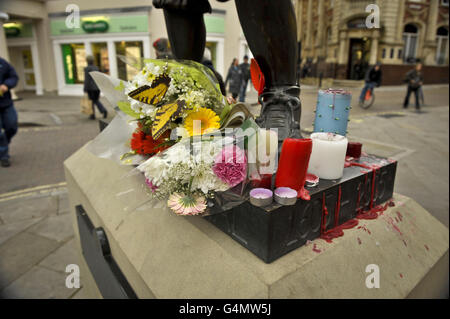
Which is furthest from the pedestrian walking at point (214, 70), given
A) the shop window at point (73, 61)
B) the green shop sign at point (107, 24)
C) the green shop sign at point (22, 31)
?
the green shop sign at point (22, 31)

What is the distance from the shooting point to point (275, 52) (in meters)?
1.11

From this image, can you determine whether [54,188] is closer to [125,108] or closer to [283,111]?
[125,108]

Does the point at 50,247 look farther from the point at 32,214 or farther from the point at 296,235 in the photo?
the point at 296,235

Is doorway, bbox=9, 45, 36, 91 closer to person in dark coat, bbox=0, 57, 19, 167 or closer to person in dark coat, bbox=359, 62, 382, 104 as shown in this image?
person in dark coat, bbox=0, 57, 19, 167

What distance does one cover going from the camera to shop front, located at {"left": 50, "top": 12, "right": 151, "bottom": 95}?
516 inches

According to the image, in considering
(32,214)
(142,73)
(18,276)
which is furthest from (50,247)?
(142,73)

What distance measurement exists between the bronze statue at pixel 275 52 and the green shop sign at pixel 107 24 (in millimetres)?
13063

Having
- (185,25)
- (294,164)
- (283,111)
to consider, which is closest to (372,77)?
(185,25)

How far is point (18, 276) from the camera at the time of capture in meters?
1.89

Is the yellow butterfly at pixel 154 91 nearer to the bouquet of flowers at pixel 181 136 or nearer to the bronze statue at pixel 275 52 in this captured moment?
the bouquet of flowers at pixel 181 136

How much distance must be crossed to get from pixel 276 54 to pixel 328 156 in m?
0.41

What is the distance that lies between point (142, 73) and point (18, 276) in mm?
1657

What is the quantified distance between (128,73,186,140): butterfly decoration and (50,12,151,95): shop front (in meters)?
12.8

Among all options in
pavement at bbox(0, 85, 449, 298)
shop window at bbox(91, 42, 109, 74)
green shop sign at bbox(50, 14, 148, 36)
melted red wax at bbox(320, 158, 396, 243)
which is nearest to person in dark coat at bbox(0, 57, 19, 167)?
pavement at bbox(0, 85, 449, 298)
